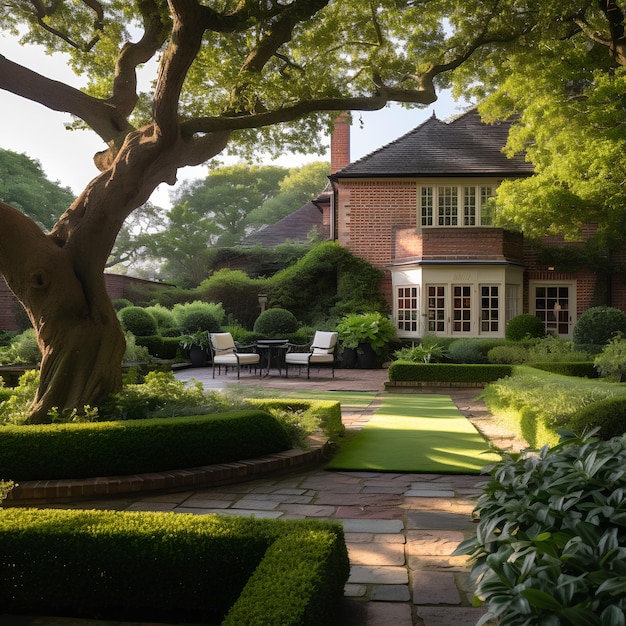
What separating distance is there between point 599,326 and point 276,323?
9471mm

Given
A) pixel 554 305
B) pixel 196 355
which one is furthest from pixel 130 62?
pixel 554 305

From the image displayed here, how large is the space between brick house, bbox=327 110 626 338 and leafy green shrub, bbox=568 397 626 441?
13.9 meters

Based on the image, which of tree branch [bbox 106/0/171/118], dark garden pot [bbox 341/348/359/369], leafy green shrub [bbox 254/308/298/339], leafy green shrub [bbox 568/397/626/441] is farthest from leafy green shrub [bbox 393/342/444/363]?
tree branch [bbox 106/0/171/118]

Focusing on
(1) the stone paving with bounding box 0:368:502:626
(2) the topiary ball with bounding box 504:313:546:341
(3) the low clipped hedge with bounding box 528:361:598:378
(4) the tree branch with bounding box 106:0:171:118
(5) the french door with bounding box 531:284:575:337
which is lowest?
(1) the stone paving with bounding box 0:368:502:626

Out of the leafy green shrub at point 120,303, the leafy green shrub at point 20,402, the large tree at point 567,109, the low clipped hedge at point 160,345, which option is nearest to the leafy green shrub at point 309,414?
the leafy green shrub at point 20,402

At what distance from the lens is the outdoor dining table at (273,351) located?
690 inches

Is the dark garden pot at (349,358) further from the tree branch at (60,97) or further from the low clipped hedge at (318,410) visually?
the tree branch at (60,97)

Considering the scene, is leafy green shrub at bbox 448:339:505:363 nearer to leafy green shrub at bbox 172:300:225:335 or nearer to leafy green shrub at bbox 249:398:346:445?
leafy green shrub at bbox 172:300:225:335

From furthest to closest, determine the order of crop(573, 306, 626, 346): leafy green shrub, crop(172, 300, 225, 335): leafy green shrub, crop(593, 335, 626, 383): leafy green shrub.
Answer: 1. crop(172, 300, 225, 335): leafy green shrub
2. crop(573, 306, 626, 346): leafy green shrub
3. crop(593, 335, 626, 383): leafy green shrub

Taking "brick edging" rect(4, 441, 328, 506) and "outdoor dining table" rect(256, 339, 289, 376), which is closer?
"brick edging" rect(4, 441, 328, 506)

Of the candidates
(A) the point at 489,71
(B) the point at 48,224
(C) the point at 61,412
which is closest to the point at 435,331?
(A) the point at 489,71

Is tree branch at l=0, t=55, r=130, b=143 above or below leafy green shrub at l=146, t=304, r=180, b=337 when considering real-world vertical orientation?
above

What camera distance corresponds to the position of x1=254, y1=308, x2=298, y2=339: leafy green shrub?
20734 millimetres

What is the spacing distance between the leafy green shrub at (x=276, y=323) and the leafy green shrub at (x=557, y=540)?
57.6 ft
